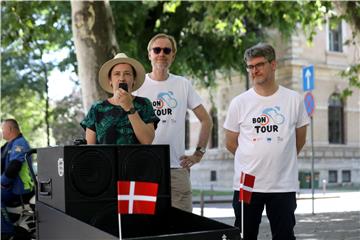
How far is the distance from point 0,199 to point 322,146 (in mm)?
27477

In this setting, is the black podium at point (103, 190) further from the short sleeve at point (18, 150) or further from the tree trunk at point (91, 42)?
the tree trunk at point (91, 42)

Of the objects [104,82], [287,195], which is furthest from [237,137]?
[104,82]

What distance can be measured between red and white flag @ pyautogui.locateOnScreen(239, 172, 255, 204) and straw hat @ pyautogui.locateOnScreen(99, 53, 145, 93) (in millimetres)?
1038

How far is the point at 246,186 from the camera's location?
13.5ft

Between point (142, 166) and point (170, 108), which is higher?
point (170, 108)

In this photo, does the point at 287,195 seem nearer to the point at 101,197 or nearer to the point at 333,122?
the point at 101,197

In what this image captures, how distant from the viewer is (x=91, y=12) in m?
9.24

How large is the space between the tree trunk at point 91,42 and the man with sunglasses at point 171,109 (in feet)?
14.7

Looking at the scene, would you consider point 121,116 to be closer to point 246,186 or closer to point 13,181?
point 246,186

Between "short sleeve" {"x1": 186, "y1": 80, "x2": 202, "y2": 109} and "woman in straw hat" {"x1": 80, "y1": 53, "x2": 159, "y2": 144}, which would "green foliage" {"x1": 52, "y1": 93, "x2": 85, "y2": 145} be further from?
"woman in straw hat" {"x1": 80, "y1": 53, "x2": 159, "y2": 144}

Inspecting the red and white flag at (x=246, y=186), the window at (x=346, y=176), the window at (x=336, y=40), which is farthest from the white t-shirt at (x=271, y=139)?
the window at (x=336, y=40)

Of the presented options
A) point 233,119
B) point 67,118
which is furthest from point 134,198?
point 67,118

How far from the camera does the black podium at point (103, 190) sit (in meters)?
3.24

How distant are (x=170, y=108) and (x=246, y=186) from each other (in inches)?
38.8
